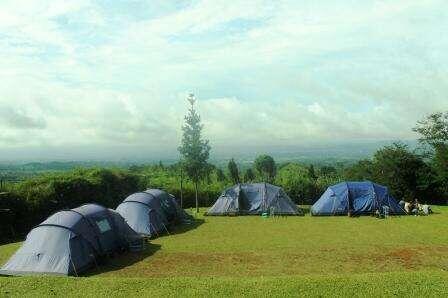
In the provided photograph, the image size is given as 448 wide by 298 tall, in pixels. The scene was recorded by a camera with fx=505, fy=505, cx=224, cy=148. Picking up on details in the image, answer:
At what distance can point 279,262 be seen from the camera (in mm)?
16453

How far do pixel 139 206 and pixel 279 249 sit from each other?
7.55 metres

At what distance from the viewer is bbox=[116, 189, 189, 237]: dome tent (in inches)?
884

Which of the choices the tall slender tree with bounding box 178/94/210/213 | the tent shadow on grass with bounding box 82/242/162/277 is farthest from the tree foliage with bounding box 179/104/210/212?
the tent shadow on grass with bounding box 82/242/162/277

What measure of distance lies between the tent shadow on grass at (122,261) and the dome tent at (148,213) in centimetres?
275

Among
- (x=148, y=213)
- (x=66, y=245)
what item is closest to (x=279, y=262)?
(x=66, y=245)

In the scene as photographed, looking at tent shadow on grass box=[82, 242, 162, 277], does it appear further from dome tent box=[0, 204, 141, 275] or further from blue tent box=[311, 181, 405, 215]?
blue tent box=[311, 181, 405, 215]

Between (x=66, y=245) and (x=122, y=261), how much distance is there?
2236 mm

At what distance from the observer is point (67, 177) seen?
27.9 metres

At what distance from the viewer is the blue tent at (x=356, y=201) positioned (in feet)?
94.6

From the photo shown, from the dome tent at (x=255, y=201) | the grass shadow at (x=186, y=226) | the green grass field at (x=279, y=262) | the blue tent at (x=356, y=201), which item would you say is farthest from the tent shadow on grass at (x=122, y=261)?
the blue tent at (x=356, y=201)

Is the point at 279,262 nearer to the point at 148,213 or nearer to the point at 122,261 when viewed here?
the point at 122,261

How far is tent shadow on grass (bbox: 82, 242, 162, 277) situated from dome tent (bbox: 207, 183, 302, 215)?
1103 centimetres

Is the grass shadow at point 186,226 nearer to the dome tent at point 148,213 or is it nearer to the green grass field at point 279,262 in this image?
the green grass field at point 279,262

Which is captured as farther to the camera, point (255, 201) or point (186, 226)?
point (255, 201)
